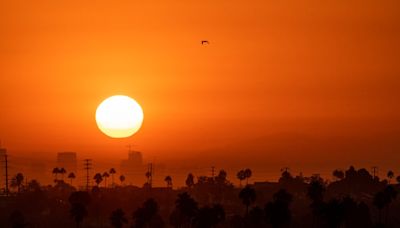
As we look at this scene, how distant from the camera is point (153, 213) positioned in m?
171

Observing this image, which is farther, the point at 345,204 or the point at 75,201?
the point at 75,201

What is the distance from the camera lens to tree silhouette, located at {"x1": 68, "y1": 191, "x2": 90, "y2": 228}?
176 m

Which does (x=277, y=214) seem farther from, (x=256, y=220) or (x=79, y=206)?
(x=79, y=206)

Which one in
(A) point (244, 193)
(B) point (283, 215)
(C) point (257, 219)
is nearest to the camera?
(B) point (283, 215)

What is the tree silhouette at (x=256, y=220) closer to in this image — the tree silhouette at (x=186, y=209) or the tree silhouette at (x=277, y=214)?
the tree silhouette at (x=277, y=214)

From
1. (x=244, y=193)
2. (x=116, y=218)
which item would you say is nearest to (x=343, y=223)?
(x=244, y=193)

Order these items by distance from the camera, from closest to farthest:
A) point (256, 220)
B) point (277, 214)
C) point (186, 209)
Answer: point (277, 214)
point (186, 209)
point (256, 220)

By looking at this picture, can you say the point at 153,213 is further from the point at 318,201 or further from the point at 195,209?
the point at 318,201

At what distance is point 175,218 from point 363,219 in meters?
40.0

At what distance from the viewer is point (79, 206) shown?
6934 inches

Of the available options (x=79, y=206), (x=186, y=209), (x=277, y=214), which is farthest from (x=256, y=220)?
(x=79, y=206)

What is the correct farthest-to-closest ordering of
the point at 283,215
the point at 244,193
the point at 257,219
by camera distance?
the point at 244,193
the point at 257,219
the point at 283,215

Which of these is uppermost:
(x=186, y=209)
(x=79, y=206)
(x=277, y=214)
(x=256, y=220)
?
(x=79, y=206)

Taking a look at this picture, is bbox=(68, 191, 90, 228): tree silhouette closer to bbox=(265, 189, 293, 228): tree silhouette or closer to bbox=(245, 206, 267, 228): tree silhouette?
bbox=(245, 206, 267, 228): tree silhouette
